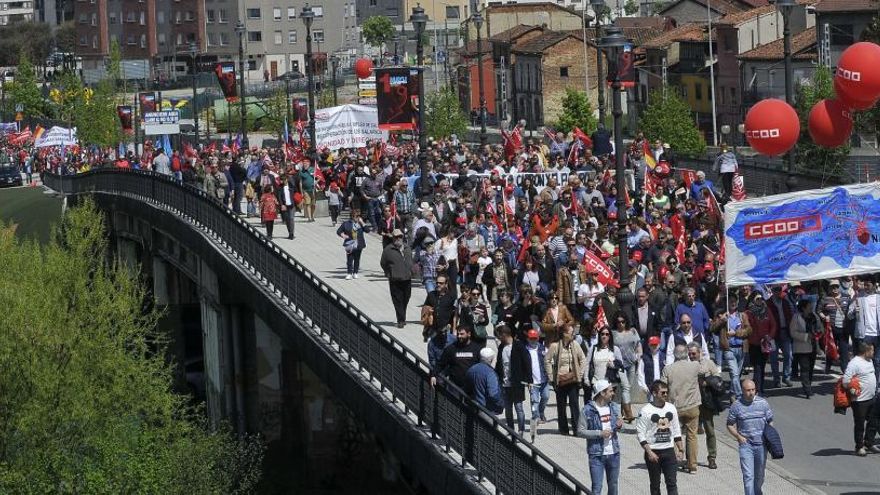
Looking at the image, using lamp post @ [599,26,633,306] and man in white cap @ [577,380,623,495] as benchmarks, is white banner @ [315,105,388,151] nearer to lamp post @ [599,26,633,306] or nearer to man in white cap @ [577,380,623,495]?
lamp post @ [599,26,633,306]

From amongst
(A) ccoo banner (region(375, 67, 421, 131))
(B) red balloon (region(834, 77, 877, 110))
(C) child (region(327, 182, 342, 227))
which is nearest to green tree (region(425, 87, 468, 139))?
(A) ccoo banner (region(375, 67, 421, 131))

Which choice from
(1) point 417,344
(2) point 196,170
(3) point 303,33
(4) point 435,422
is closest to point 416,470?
(4) point 435,422

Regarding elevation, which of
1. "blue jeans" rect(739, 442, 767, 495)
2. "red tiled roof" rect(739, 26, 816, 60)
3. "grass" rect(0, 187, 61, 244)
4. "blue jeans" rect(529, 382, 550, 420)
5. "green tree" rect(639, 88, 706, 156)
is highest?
"red tiled roof" rect(739, 26, 816, 60)

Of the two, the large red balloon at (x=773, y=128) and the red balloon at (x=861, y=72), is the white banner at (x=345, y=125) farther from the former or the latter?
the red balloon at (x=861, y=72)

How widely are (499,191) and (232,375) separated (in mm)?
7942

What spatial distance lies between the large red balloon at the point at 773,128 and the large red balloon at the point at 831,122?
0.33 m

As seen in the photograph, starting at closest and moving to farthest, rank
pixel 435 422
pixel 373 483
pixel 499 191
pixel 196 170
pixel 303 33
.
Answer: pixel 435 422
pixel 373 483
pixel 499 191
pixel 196 170
pixel 303 33

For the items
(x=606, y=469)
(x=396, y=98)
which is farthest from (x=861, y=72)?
(x=396, y=98)

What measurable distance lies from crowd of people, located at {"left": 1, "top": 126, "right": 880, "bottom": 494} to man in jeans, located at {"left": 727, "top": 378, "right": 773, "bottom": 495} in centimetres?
2

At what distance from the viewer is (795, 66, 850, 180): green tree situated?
60562mm

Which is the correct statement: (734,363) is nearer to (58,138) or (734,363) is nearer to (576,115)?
(576,115)

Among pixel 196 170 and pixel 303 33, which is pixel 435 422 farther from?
pixel 303 33

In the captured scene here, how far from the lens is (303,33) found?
170750mm

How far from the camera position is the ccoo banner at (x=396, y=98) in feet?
145
